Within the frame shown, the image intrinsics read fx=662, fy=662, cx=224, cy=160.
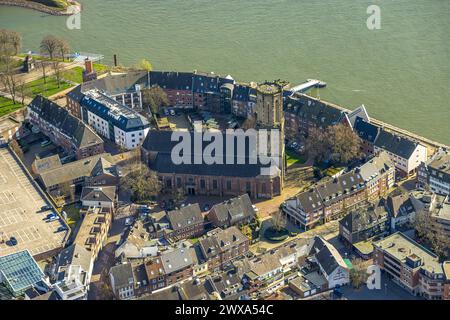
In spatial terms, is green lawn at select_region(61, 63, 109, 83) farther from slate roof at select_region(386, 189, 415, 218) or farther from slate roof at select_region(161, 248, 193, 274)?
slate roof at select_region(386, 189, 415, 218)

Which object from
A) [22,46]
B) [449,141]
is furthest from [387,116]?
[22,46]

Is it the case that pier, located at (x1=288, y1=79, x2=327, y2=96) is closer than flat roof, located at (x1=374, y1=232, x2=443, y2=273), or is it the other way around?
flat roof, located at (x1=374, y1=232, x2=443, y2=273)

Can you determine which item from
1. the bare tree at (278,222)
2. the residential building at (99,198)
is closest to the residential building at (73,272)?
the residential building at (99,198)

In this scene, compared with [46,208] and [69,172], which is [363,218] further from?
[46,208]

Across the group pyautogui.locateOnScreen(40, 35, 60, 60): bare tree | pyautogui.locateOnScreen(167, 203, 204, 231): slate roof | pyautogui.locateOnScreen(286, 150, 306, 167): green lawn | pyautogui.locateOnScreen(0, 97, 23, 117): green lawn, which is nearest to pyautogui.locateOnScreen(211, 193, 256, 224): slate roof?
pyautogui.locateOnScreen(167, 203, 204, 231): slate roof

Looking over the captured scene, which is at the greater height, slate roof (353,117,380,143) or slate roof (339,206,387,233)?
slate roof (353,117,380,143)

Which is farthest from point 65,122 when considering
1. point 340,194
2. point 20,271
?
point 340,194
